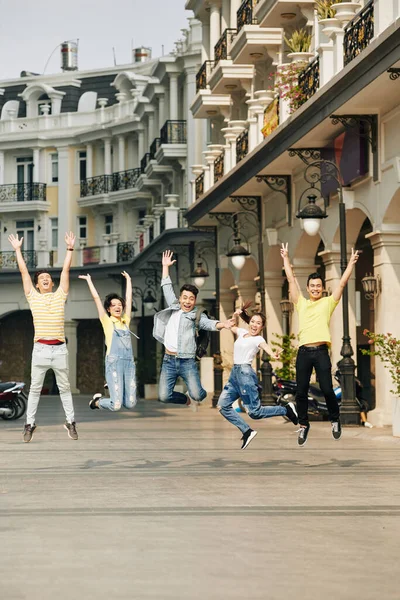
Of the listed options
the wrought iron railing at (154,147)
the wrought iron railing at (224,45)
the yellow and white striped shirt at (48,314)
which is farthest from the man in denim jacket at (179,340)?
the wrought iron railing at (154,147)

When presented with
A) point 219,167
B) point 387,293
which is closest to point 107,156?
point 219,167

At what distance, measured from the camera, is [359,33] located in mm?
21375

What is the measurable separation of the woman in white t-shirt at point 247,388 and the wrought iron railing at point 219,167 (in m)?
20.8

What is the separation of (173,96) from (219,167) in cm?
1403

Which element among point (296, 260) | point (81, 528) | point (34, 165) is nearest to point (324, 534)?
point (81, 528)

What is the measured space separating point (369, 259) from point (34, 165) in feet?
108

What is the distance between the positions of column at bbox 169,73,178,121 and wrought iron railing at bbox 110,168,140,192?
8.12 meters

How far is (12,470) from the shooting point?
13961mm

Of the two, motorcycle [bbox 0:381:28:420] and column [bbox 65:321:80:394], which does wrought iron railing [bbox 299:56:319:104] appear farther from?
column [bbox 65:321:80:394]

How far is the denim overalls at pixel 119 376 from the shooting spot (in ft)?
47.4

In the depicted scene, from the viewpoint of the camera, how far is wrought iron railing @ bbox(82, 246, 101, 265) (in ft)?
192

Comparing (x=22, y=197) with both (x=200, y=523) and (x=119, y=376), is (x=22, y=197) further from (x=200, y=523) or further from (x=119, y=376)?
(x=200, y=523)

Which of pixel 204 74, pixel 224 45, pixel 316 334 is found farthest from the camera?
pixel 204 74

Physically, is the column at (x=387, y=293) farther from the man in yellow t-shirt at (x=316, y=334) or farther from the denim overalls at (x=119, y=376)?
the denim overalls at (x=119, y=376)
